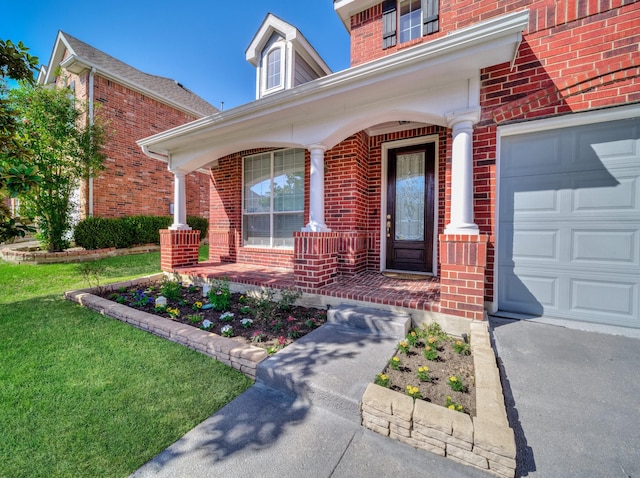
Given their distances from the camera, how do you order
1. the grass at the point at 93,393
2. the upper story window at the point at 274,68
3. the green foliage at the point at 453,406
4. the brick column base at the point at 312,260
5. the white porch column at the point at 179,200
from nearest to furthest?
1. the grass at the point at 93,393
2. the green foliage at the point at 453,406
3. the brick column base at the point at 312,260
4. the white porch column at the point at 179,200
5. the upper story window at the point at 274,68

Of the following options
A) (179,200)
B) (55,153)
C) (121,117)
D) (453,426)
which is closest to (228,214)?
(179,200)

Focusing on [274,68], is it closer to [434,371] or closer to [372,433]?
[434,371]

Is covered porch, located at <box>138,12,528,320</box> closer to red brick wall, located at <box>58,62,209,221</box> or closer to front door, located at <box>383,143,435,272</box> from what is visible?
front door, located at <box>383,143,435,272</box>

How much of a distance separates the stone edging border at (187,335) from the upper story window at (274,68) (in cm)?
591

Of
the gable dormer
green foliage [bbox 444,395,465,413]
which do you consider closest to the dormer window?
the gable dormer

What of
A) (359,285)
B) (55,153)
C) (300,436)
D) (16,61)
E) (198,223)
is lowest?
(300,436)

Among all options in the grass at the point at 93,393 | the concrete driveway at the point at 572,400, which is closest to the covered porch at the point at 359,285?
the concrete driveway at the point at 572,400

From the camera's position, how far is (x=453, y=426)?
148cm

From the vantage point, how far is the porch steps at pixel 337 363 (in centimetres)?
190

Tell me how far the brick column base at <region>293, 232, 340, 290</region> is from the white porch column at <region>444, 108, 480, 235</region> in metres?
1.64

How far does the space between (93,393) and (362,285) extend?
9.83 feet

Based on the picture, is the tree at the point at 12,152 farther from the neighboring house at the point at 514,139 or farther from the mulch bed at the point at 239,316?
the neighboring house at the point at 514,139

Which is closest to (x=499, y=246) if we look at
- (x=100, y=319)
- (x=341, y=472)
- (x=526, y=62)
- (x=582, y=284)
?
(x=582, y=284)

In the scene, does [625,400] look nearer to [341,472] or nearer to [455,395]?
[455,395]
